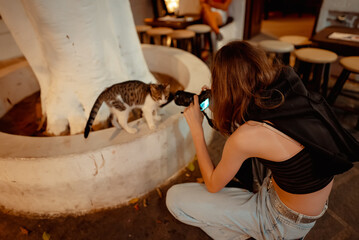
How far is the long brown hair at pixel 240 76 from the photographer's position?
1.12 metres

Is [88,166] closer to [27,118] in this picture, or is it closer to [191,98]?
[191,98]

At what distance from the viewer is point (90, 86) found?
89.7 inches

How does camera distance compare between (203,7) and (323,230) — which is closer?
(323,230)

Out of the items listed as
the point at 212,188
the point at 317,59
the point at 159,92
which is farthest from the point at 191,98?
the point at 317,59

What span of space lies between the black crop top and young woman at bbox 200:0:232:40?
16.0 ft

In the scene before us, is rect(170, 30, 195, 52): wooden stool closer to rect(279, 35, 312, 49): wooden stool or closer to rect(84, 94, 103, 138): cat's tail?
rect(279, 35, 312, 49): wooden stool

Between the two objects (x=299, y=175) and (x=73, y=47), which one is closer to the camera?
(x=299, y=175)

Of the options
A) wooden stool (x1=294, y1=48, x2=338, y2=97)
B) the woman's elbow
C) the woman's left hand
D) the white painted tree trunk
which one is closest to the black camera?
the woman's left hand

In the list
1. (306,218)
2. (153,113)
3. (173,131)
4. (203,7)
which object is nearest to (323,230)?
(306,218)

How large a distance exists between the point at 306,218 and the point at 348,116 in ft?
7.90

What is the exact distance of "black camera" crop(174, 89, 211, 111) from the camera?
1.47m

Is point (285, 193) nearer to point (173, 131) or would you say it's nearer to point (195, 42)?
point (173, 131)

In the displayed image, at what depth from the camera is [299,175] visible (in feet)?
3.56

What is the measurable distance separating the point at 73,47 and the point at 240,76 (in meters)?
1.65
